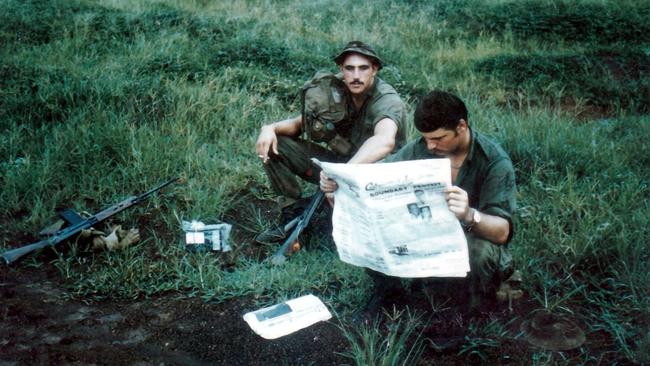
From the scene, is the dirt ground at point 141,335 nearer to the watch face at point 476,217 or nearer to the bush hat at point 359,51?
the watch face at point 476,217

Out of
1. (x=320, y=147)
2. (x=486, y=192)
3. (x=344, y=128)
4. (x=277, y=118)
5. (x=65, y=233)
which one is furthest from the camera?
(x=277, y=118)

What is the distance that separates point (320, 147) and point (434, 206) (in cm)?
201

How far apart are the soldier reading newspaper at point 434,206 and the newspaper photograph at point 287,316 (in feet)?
1.38

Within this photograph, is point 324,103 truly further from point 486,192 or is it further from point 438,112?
point 486,192

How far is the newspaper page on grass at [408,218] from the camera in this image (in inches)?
94.7

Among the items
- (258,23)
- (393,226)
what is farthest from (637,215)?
(258,23)

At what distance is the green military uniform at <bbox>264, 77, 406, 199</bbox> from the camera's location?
396 cm

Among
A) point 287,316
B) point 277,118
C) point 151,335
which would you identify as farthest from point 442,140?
point 277,118

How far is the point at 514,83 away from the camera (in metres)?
6.65

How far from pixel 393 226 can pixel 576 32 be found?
665cm

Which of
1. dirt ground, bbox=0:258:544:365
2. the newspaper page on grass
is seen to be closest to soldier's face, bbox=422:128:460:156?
the newspaper page on grass

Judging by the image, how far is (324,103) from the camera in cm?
401

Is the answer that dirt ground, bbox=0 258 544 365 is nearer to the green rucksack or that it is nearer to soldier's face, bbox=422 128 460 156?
soldier's face, bbox=422 128 460 156

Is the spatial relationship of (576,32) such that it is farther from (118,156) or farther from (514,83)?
(118,156)
